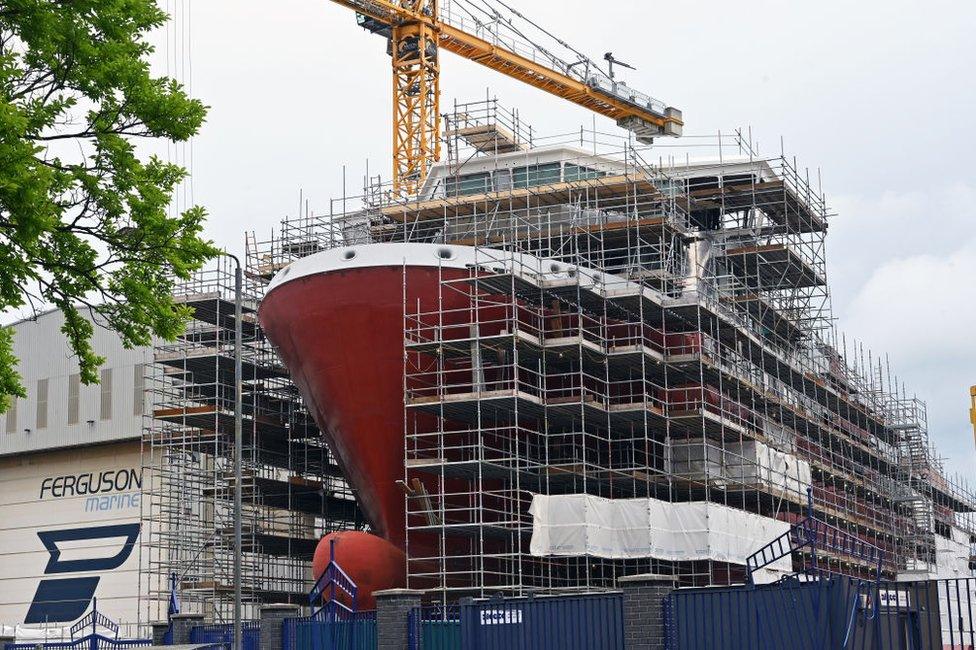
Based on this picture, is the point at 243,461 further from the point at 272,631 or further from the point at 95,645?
the point at 272,631

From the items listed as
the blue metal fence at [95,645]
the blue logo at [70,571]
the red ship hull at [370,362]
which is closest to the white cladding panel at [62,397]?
the blue logo at [70,571]

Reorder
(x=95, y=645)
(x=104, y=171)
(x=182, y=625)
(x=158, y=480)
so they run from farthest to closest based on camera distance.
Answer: (x=158, y=480)
(x=95, y=645)
(x=182, y=625)
(x=104, y=171)

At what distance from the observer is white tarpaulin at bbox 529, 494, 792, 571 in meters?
34.1

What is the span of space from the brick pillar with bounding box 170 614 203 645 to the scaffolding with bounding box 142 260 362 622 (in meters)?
7.15

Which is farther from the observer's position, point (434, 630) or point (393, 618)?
point (393, 618)

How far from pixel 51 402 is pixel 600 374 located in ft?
102

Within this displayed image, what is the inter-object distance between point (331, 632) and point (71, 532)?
33319 mm

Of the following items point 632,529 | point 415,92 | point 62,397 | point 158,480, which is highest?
point 415,92

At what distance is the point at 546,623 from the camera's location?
2530 cm

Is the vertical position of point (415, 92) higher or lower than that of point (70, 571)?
higher

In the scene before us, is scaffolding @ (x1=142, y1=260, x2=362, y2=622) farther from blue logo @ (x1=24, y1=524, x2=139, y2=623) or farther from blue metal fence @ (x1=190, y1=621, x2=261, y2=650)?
blue logo @ (x1=24, y1=524, x2=139, y2=623)

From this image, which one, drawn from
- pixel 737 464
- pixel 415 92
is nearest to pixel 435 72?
pixel 415 92

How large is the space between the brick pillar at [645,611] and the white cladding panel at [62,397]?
118ft

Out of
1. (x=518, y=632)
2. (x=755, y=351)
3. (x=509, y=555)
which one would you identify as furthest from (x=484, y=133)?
(x=518, y=632)
